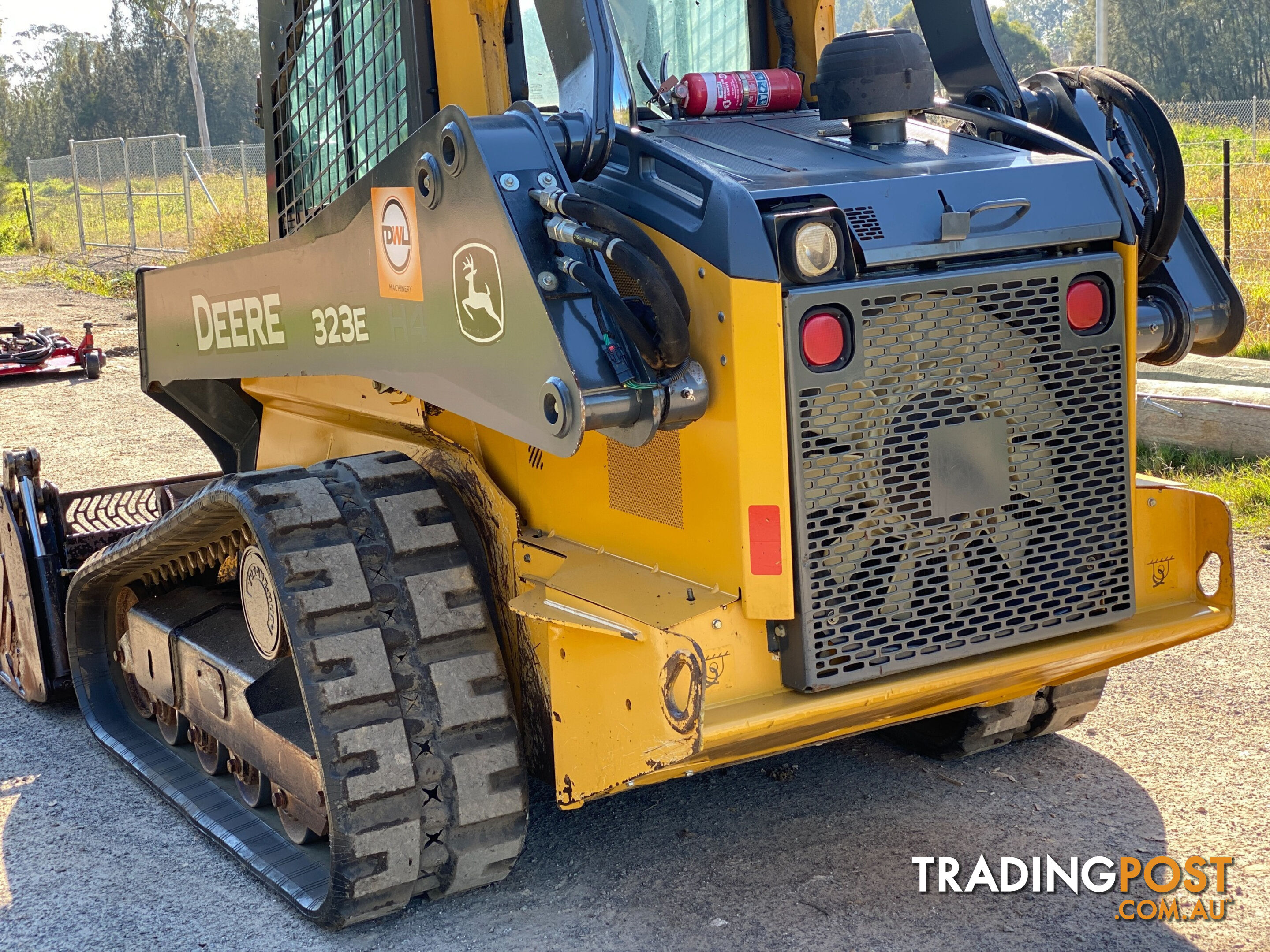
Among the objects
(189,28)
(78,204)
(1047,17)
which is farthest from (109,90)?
(1047,17)

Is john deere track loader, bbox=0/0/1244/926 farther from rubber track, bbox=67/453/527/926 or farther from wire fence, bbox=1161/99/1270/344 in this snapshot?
wire fence, bbox=1161/99/1270/344

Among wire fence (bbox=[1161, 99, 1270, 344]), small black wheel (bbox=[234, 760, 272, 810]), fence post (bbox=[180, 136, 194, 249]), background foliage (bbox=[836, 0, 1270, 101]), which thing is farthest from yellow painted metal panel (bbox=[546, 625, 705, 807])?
background foliage (bbox=[836, 0, 1270, 101])

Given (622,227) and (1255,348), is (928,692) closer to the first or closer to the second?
(622,227)

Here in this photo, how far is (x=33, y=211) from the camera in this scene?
103ft

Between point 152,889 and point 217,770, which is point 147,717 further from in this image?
point 152,889

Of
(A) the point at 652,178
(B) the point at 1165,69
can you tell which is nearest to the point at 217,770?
(A) the point at 652,178

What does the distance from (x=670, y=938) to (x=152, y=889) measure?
1497 mm

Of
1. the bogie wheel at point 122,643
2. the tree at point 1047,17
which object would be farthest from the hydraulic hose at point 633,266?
the tree at point 1047,17

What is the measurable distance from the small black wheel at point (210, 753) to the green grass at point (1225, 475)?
4828 mm

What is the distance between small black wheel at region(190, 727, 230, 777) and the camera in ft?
14.5

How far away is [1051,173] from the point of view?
322cm

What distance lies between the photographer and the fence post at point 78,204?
27469 millimetres

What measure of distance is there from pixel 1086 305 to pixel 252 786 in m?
2.87

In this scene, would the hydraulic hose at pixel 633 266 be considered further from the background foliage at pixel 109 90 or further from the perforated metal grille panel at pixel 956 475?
the background foliage at pixel 109 90
